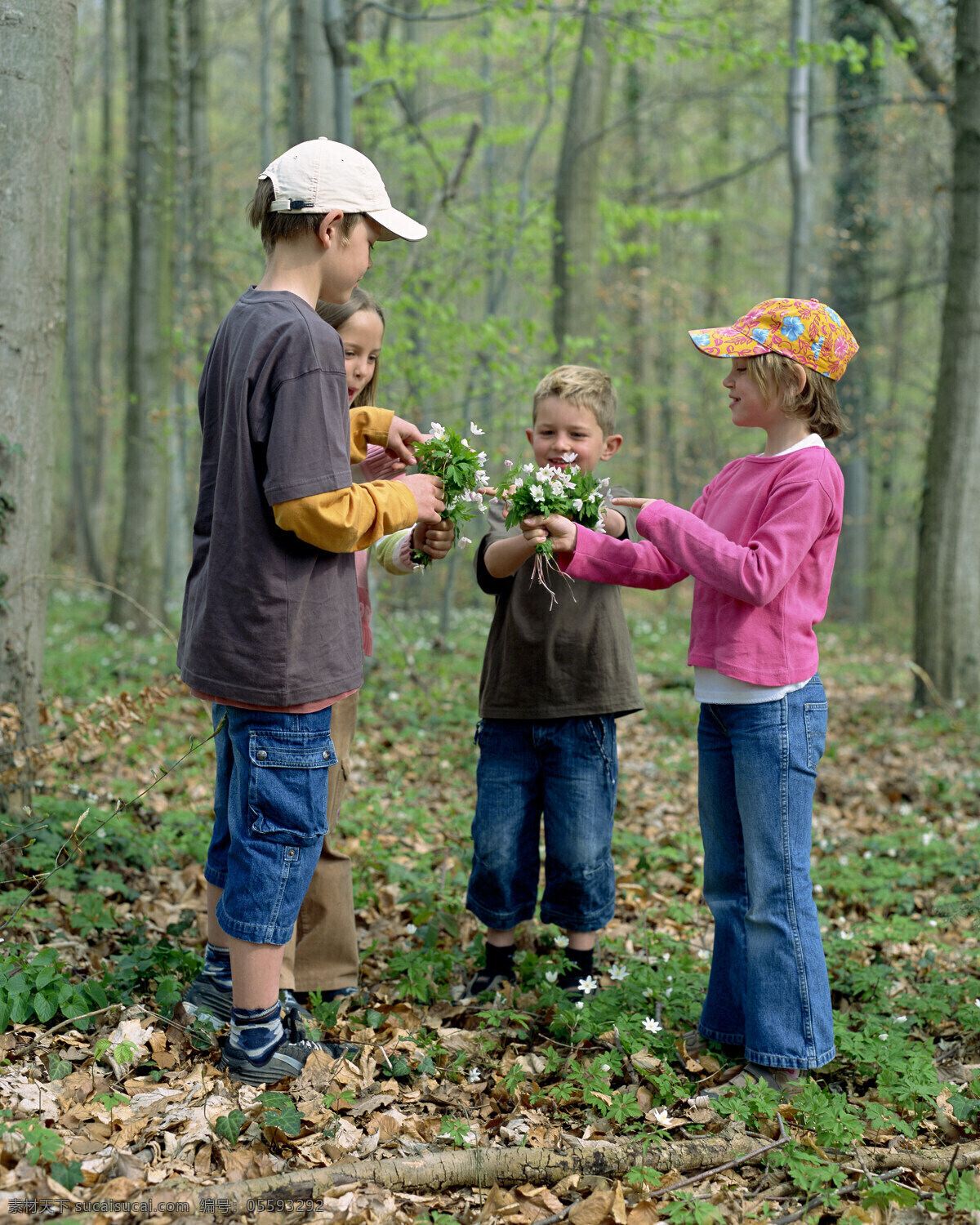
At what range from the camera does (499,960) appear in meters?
3.66

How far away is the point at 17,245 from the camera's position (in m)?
3.84

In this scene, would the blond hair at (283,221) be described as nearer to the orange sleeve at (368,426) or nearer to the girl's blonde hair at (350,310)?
the girl's blonde hair at (350,310)

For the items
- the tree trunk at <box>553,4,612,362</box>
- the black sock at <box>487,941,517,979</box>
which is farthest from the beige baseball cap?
the tree trunk at <box>553,4,612,362</box>

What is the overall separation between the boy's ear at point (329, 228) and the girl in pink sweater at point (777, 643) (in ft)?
3.29

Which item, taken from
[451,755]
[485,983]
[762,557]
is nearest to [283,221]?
[762,557]

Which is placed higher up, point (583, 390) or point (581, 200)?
point (581, 200)

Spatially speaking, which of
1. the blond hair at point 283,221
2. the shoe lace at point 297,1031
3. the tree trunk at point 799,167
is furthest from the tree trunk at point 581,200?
the shoe lace at point 297,1031

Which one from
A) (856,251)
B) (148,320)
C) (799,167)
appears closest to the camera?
(148,320)

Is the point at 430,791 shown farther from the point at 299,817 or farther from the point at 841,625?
the point at 841,625

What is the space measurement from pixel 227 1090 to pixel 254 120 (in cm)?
2585

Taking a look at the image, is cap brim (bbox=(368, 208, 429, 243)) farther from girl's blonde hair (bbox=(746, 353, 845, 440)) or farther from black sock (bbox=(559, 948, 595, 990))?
black sock (bbox=(559, 948, 595, 990))

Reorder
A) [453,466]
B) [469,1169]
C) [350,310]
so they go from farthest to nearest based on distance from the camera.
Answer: [350,310]
[453,466]
[469,1169]

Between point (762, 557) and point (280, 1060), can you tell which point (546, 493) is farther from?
point (280, 1060)

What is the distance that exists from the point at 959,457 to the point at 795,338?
643 cm
